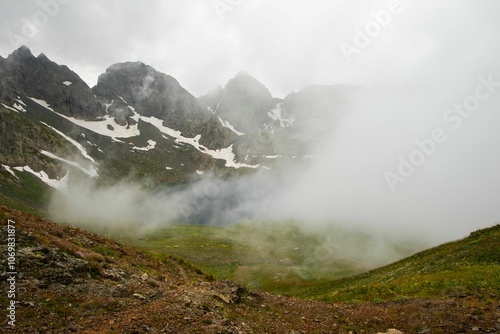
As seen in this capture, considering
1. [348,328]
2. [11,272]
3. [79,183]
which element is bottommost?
[348,328]

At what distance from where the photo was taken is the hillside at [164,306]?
15.9m

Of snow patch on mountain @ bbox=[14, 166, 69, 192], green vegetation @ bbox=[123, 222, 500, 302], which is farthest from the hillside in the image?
snow patch on mountain @ bbox=[14, 166, 69, 192]

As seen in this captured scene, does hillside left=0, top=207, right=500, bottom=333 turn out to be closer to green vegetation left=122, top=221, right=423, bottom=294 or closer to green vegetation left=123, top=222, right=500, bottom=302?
green vegetation left=123, top=222, right=500, bottom=302

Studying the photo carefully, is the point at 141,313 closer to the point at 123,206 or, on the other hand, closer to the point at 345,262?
the point at 345,262

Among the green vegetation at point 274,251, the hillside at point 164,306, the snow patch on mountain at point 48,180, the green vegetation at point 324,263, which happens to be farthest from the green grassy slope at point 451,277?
the snow patch on mountain at point 48,180

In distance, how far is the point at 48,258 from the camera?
2050cm

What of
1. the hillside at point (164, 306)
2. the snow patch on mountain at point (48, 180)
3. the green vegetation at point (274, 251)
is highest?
the snow patch on mountain at point (48, 180)

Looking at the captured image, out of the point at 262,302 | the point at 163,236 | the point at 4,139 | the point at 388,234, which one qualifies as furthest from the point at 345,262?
the point at 4,139

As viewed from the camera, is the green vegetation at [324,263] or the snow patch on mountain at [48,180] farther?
the snow patch on mountain at [48,180]

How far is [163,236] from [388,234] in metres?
96.4

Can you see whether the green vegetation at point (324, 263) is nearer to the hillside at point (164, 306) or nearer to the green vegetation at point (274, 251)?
the green vegetation at point (274, 251)

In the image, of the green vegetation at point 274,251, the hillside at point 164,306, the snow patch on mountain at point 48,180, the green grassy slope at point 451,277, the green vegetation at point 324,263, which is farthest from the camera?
the snow patch on mountain at point 48,180

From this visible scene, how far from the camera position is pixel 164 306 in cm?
1777

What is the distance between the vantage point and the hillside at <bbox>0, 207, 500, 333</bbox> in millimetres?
15875
